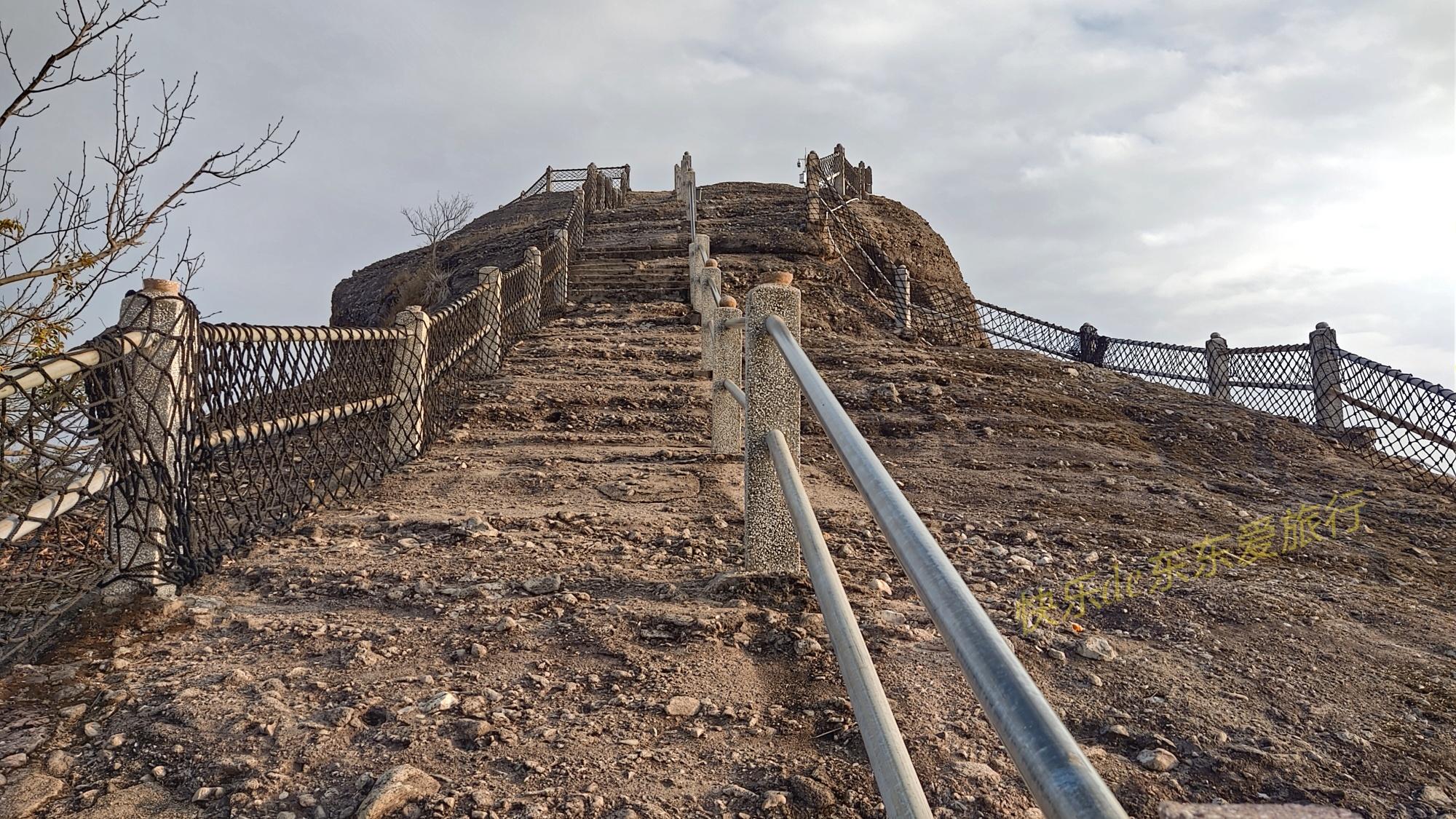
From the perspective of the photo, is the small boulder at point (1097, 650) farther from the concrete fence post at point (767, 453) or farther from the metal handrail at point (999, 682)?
the metal handrail at point (999, 682)

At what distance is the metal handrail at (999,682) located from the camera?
0.75 metres

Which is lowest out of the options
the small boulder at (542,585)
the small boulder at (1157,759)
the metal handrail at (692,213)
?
the small boulder at (1157,759)

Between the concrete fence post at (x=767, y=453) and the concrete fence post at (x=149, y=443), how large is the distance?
2.09 meters

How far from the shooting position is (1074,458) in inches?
240

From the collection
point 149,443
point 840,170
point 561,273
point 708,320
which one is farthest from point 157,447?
point 840,170

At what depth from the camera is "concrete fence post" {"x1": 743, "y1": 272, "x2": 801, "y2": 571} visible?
298 centimetres

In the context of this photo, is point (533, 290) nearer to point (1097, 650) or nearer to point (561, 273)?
point (561, 273)

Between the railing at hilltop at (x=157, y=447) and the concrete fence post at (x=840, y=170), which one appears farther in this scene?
the concrete fence post at (x=840, y=170)

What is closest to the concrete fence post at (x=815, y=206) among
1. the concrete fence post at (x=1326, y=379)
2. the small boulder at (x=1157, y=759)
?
the concrete fence post at (x=1326, y=379)

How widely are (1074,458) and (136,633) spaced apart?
559 cm

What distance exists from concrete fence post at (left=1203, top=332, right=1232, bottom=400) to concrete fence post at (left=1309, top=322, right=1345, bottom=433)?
154 cm

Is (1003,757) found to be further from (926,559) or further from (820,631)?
(926,559)

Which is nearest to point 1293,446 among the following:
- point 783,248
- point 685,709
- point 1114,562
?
point 1114,562

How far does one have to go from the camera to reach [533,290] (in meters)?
11.2
